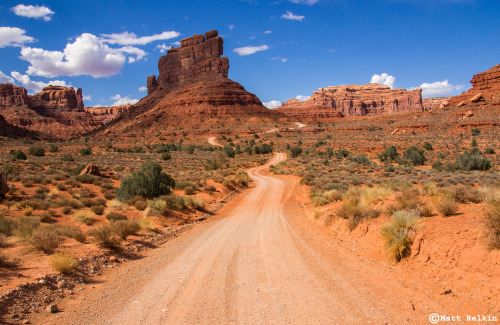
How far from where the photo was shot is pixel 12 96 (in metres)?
136

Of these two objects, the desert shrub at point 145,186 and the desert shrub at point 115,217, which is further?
the desert shrub at point 145,186

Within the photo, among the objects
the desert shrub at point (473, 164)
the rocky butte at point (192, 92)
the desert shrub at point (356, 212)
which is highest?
the rocky butte at point (192, 92)

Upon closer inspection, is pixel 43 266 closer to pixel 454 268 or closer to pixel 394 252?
pixel 394 252

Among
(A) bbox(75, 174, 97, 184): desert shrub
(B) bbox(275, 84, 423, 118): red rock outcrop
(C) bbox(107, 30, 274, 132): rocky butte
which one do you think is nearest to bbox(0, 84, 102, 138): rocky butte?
(C) bbox(107, 30, 274, 132): rocky butte

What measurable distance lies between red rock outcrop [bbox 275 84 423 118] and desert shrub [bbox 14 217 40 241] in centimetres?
15066

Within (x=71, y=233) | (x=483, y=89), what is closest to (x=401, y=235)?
(x=71, y=233)

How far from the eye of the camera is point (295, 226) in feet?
37.4

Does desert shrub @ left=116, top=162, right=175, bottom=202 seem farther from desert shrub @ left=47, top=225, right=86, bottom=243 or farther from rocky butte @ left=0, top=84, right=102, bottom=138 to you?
rocky butte @ left=0, top=84, right=102, bottom=138

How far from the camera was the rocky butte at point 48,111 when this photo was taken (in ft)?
403

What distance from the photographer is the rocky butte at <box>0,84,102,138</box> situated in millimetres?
122688

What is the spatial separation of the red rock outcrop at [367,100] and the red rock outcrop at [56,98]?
122912 millimetres

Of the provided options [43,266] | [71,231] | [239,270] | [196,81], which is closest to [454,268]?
[239,270]

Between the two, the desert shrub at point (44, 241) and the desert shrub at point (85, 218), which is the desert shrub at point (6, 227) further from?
the desert shrub at point (85, 218)

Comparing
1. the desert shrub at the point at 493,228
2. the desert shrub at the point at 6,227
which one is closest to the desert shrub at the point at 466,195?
the desert shrub at the point at 493,228
